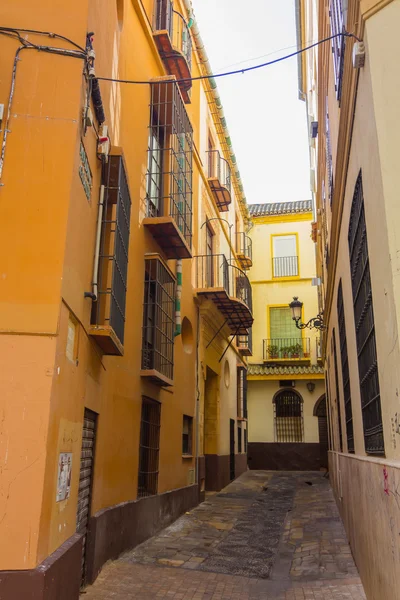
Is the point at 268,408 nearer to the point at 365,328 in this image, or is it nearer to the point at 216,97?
the point at 216,97

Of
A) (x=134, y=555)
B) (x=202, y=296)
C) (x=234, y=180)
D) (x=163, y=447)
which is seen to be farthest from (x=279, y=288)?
(x=134, y=555)

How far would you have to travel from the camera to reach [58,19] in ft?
16.9

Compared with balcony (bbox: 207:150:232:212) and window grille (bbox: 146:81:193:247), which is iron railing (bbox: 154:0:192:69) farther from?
balcony (bbox: 207:150:232:212)

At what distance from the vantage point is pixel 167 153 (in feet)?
35.0

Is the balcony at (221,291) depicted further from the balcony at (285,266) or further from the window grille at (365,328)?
the balcony at (285,266)

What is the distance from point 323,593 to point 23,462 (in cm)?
393

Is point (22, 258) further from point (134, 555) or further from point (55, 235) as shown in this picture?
point (134, 555)

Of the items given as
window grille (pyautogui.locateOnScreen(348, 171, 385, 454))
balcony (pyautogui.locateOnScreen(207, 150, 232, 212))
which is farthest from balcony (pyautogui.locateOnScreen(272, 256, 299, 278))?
window grille (pyautogui.locateOnScreen(348, 171, 385, 454))

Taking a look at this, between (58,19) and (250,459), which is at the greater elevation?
(58,19)

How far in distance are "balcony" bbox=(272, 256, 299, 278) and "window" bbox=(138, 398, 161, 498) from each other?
1919 centimetres

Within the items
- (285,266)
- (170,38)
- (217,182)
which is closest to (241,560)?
(170,38)

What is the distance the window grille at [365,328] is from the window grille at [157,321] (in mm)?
3845

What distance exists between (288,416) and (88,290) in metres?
21.2

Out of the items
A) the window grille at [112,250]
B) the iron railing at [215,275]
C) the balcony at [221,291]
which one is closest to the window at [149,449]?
the window grille at [112,250]
